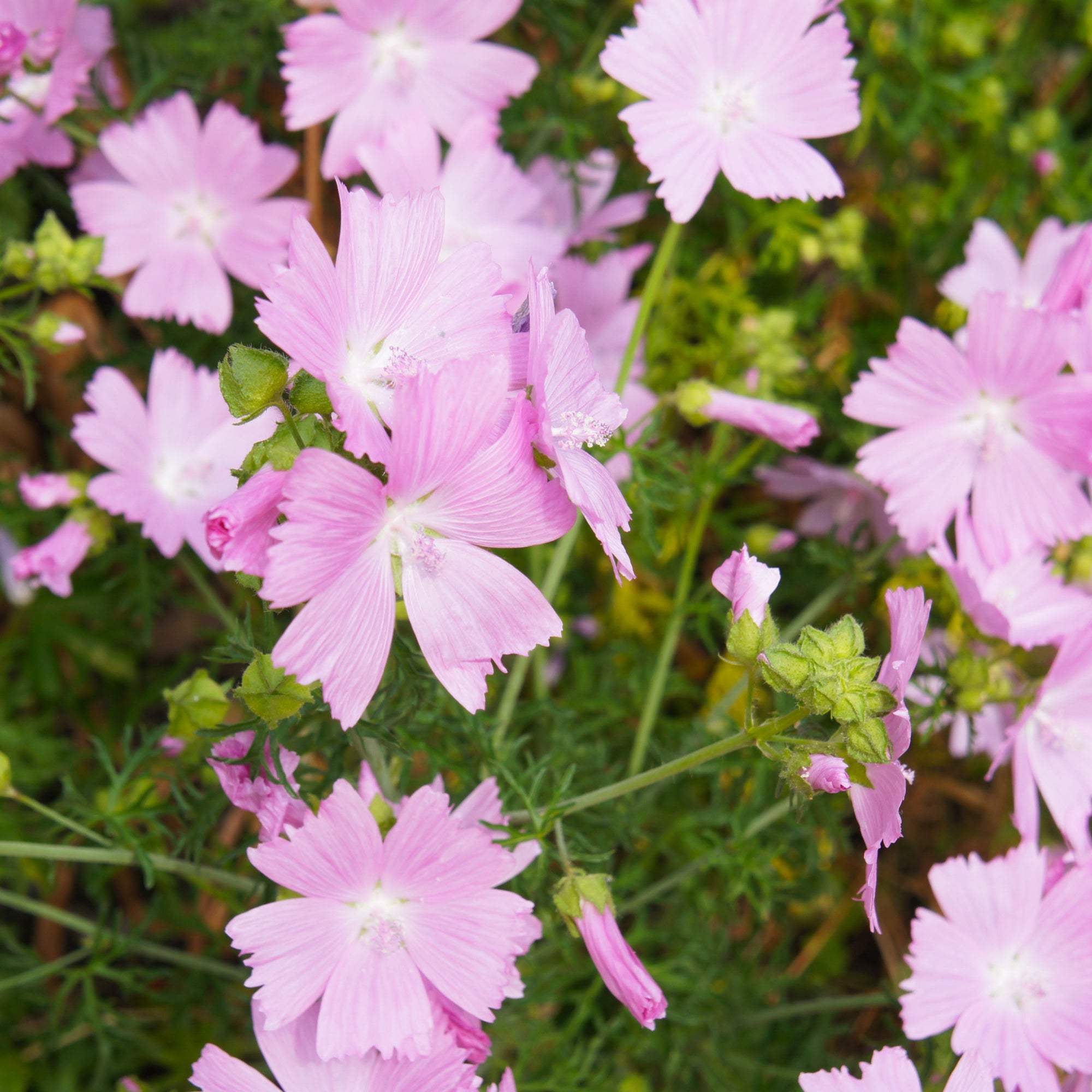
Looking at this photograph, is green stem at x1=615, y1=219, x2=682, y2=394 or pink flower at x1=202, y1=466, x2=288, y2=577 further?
green stem at x1=615, y1=219, x2=682, y2=394

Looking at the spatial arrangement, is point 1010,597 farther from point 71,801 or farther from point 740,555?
point 71,801

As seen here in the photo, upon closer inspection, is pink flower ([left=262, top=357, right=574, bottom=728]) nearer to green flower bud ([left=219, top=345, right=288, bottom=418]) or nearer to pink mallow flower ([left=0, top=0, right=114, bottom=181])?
green flower bud ([left=219, top=345, right=288, bottom=418])

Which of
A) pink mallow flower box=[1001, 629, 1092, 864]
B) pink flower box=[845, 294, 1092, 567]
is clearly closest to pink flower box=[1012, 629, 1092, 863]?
pink mallow flower box=[1001, 629, 1092, 864]

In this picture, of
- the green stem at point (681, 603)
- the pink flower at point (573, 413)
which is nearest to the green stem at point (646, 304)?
the green stem at point (681, 603)

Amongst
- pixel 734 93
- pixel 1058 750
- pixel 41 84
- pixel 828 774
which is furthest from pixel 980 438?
pixel 41 84

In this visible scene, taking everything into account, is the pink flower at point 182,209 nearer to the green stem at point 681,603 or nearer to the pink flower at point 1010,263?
the green stem at point 681,603

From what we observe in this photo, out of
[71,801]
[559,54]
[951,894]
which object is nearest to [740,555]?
[951,894]
